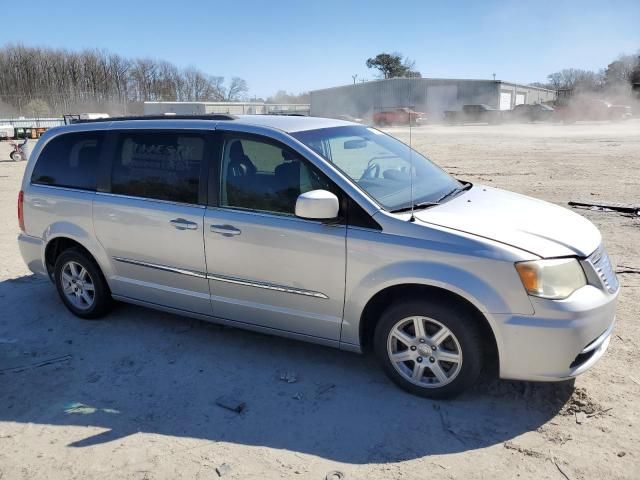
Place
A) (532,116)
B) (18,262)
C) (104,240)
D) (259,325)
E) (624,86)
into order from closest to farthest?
1. (259,325)
2. (104,240)
3. (18,262)
4. (532,116)
5. (624,86)

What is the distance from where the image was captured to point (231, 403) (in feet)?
11.4

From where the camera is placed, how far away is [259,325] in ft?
13.0

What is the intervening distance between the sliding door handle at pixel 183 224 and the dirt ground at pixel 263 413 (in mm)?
1017

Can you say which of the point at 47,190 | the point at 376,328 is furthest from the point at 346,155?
the point at 47,190

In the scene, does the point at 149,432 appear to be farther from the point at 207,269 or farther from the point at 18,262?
the point at 18,262

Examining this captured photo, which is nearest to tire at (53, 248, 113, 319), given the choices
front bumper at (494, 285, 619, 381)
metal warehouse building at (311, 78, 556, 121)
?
front bumper at (494, 285, 619, 381)

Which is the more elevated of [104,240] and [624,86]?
[624,86]

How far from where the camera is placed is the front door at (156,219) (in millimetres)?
4102

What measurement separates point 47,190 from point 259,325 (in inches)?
99.9

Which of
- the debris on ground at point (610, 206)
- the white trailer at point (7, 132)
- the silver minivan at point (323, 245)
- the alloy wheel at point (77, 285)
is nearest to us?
the silver minivan at point (323, 245)

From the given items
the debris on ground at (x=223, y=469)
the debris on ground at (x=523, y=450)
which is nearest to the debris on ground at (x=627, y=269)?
the debris on ground at (x=523, y=450)

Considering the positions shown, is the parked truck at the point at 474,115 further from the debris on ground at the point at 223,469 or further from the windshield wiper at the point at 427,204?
the debris on ground at the point at 223,469

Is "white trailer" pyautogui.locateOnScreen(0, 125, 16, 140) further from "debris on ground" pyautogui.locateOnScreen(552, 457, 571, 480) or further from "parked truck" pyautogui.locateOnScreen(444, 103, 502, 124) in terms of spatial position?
"debris on ground" pyautogui.locateOnScreen(552, 457, 571, 480)

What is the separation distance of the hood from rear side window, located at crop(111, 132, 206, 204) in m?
1.81
